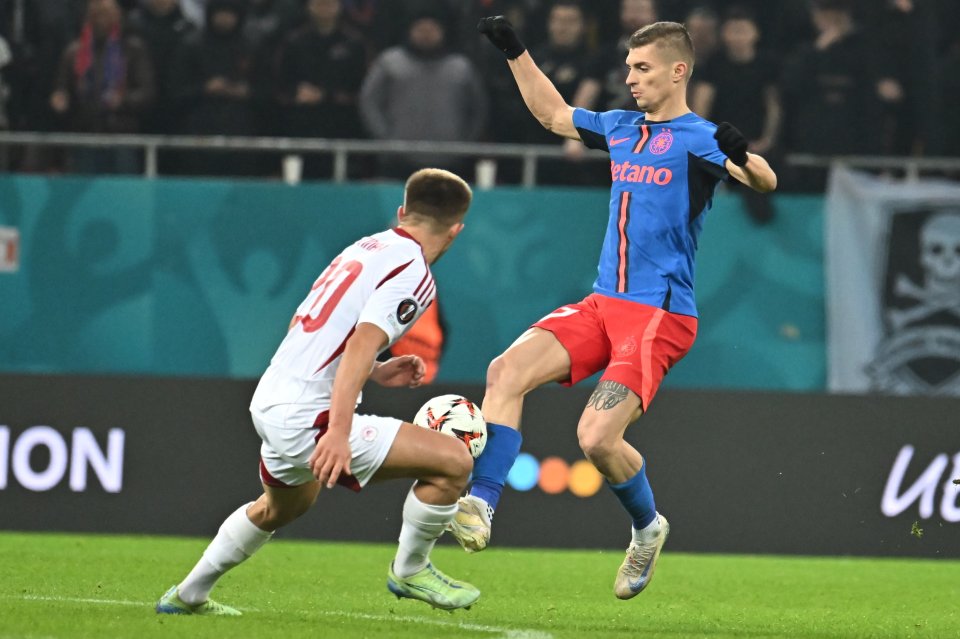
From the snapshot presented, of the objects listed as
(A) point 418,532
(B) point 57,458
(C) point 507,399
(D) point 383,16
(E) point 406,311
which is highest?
(D) point 383,16

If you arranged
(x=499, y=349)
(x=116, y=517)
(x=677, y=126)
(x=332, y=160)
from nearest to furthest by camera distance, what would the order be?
(x=677, y=126) < (x=116, y=517) < (x=499, y=349) < (x=332, y=160)

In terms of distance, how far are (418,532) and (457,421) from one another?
1.88ft

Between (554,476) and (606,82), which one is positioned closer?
(554,476)

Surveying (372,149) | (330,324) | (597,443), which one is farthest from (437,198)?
(372,149)

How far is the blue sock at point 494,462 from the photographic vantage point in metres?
6.39

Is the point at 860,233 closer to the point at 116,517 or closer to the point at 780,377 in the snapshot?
the point at 780,377

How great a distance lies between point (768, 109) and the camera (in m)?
11.4

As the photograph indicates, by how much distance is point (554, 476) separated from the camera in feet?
32.5

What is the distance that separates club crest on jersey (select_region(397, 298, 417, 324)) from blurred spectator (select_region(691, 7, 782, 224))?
6.00 m

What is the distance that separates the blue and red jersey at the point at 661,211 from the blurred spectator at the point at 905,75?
521 centimetres

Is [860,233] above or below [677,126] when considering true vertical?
below

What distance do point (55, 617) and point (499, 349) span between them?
5.27 m

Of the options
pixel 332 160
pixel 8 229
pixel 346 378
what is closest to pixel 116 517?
pixel 8 229

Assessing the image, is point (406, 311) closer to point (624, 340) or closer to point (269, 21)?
point (624, 340)
